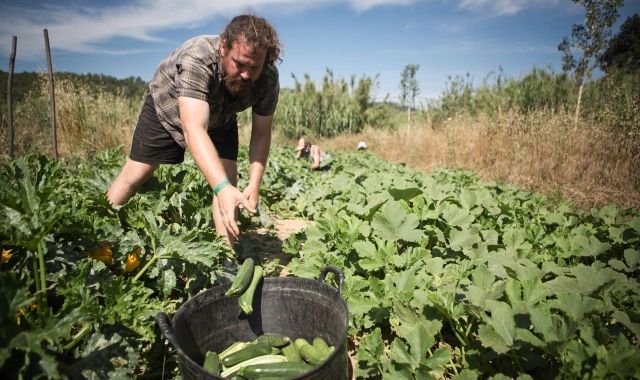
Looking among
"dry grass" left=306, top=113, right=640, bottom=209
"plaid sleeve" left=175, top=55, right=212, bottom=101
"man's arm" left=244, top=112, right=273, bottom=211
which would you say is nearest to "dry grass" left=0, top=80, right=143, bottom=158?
"man's arm" left=244, top=112, right=273, bottom=211

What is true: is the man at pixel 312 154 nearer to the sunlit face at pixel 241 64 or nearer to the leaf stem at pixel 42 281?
the sunlit face at pixel 241 64

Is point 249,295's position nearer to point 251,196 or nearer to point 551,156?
point 251,196

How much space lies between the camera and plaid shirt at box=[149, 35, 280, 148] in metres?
2.50

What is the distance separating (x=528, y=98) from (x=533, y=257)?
15.7 meters

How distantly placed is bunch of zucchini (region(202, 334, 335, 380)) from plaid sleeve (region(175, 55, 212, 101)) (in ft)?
5.53

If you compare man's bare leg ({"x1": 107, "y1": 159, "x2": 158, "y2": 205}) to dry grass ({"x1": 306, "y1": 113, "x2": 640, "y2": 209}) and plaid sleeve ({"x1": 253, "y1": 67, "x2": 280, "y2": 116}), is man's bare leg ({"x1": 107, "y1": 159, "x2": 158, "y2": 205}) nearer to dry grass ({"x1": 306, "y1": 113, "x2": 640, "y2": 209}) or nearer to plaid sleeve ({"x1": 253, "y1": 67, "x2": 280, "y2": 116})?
plaid sleeve ({"x1": 253, "y1": 67, "x2": 280, "y2": 116})

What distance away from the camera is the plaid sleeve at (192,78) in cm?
245

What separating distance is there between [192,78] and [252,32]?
0.55 m

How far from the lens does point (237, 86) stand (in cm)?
269

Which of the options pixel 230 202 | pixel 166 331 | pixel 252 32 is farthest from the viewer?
pixel 252 32

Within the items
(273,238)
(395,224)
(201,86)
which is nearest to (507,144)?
(273,238)

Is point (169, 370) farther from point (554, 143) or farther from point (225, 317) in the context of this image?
point (554, 143)

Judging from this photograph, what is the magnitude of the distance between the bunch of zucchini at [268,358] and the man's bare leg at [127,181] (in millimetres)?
1807

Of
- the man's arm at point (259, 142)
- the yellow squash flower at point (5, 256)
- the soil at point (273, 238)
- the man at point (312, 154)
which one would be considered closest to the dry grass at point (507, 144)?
the man at point (312, 154)
